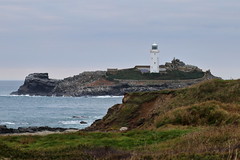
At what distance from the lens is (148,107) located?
49.2m

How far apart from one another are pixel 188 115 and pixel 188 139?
12484mm

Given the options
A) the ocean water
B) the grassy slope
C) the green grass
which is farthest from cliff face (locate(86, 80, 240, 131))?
the ocean water

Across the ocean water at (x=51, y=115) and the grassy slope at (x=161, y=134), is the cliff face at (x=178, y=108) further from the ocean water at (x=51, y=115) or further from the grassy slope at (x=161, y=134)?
the ocean water at (x=51, y=115)

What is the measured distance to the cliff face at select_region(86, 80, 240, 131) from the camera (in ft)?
112

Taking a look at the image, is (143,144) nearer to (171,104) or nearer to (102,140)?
(102,140)

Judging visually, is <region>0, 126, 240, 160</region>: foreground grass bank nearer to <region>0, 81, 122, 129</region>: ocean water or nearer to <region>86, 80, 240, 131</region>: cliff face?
A: <region>86, 80, 240, 131</region>: cliff face

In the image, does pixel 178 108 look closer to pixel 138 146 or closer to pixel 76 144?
pixel 76 144

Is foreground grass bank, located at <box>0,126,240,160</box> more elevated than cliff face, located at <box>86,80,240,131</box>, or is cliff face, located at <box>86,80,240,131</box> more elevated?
cliff face, located at <box>86,80,240,131</box>

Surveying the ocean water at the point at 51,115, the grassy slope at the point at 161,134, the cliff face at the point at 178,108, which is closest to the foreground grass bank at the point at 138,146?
the grassy slope at the point at 161,134

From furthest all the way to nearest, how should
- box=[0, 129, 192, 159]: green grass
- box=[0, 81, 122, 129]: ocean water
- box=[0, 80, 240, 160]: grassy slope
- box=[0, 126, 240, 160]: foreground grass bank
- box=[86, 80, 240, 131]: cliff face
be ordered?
box=[0, 81, 122, 129]: ocean water, box=[86, 80, 240, 131]: cliff face, box=[0, 129, 192, 159]: green grass, box=[0, 80, 240, 160]: grassy slope, box=[0, 126, 240, 160]: foreground grass bank

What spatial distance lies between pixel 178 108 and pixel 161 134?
9472mm

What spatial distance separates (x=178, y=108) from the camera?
1430 inches

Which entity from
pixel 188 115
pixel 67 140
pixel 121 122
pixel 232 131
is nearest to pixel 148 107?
pixel 121 122

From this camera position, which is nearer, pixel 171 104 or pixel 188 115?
pixel 188 115
